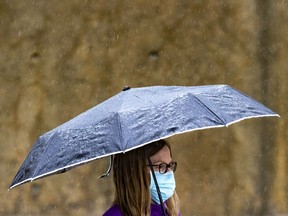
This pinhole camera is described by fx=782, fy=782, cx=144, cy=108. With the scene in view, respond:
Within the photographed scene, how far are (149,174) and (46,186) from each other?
5.07 meters

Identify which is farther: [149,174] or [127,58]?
[127,58]

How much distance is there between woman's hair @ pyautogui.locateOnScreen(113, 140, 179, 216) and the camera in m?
2.63

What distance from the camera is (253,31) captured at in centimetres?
750

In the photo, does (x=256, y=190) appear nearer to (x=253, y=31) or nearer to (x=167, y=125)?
(x=253, y=31)

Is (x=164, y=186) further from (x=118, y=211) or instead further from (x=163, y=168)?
(x=118, y=211)

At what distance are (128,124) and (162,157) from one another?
0.76 ft

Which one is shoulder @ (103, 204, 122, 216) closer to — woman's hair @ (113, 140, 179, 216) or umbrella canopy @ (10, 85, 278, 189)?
woman's hair @ (113, 140, 179, 216)

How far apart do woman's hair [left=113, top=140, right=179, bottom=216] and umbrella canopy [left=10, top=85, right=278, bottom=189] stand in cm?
14

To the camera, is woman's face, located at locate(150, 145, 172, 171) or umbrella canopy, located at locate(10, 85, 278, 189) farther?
woman's face, located at locate(150, 145, 172, 171)

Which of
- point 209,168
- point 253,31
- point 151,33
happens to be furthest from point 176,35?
point 209,168

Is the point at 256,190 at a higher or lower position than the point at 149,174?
lower

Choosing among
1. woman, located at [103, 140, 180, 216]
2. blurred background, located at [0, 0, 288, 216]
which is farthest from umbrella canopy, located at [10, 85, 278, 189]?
blurred background, located at [0, 0, 288, 216]

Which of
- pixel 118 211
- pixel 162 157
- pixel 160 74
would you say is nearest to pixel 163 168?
pixel 162 157

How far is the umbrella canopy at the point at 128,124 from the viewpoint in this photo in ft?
8.15
